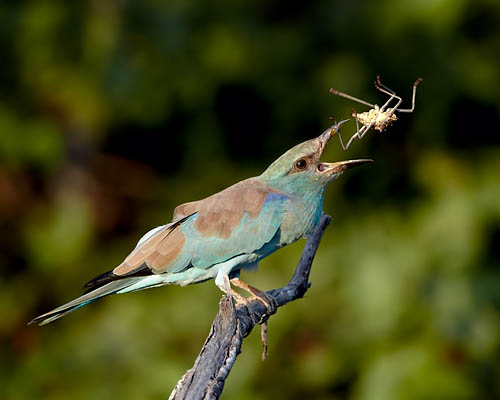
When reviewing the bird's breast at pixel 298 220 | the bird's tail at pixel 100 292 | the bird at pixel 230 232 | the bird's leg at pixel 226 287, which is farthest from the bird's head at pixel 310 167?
the bird's tail at pixel 100 292

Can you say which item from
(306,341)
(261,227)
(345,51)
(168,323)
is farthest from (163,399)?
(345,51)

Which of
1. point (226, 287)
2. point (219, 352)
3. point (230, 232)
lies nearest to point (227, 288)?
point (226, 287)

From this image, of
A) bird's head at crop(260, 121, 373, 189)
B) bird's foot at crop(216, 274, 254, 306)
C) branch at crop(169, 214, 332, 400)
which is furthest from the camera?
bird's head at crop(260, 121, 373, 189)

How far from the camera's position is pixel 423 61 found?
7.20m

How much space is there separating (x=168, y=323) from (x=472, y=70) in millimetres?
3353

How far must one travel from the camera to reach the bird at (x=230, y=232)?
4.10m

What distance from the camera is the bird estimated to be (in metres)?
4.10

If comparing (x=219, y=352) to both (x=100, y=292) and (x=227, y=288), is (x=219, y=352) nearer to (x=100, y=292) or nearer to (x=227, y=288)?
(x=227, y=288)

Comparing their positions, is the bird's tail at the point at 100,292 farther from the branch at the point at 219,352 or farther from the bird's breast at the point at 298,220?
the bird's breast at the point at 298,220

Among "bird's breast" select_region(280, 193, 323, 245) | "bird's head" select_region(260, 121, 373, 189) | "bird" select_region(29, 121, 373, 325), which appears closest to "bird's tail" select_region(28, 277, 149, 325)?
"bird" select_region(29, 121, 373, 325)

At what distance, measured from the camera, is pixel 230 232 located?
4164 millimetres

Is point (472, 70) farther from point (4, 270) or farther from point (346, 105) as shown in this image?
point (4, 270)

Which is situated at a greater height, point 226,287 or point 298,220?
point 298,220

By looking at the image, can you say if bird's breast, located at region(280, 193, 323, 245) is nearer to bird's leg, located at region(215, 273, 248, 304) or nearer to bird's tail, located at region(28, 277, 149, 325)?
bird's leg, located at region(215, 273, 248, 304)
